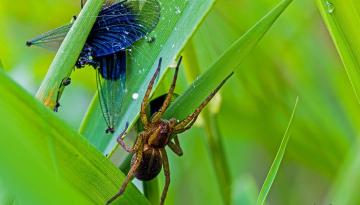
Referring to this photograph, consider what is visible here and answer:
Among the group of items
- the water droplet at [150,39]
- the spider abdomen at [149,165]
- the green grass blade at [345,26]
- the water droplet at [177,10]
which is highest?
the water droplet at [177,10]

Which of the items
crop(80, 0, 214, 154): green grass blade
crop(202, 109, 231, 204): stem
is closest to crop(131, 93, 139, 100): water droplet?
crop(80, 0, 214, 154): green grass blade

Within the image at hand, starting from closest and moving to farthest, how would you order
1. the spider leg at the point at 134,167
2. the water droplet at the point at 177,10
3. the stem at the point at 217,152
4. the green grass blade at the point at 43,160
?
the green grass blade at the point at 43,160 < the spider leg at the point at 134,167 < the water droplet at the point at 177,10 < the stem at the point at 217,152

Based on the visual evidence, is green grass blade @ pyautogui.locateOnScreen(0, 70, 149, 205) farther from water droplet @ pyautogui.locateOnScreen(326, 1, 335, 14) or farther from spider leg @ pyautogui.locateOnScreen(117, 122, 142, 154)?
water droplet @ pyautogui.locateOnScreen(326, 1, 335, 14)

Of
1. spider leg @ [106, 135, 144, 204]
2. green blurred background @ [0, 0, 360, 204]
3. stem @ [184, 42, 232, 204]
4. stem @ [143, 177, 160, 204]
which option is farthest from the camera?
green blurred background @ [0, 0, 360, 204]

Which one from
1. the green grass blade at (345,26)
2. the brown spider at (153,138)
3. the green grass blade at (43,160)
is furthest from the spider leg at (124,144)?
the green grass blade at (345,26)

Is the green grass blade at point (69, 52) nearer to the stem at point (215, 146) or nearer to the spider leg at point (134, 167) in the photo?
the spider leg at point (134, 167)

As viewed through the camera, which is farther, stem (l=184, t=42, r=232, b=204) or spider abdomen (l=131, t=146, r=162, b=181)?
stem (l=184, t=42, r=232, b=204)

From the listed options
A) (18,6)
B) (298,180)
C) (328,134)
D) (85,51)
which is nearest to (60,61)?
(85,51)
